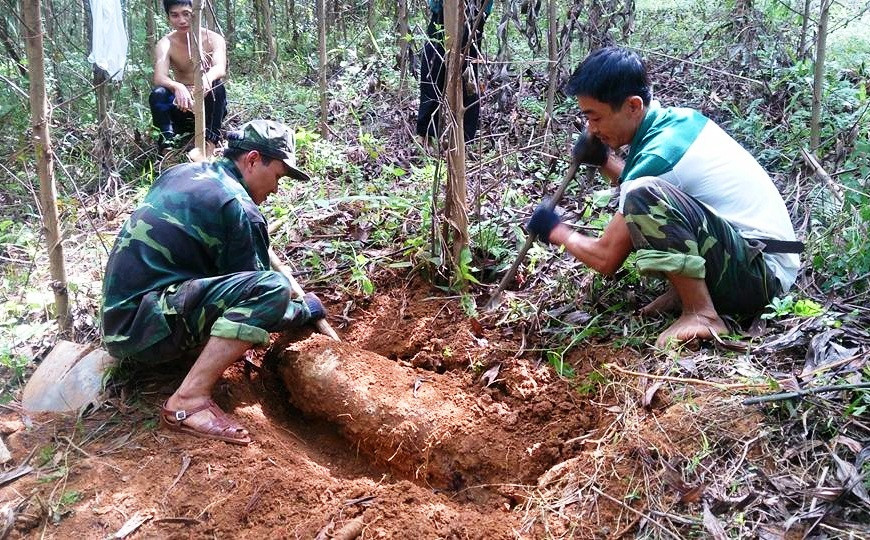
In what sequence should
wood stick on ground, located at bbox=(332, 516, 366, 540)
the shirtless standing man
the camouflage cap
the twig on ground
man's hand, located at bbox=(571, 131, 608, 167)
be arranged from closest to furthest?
the twig on ground, wood stick on ground, located at bbox=(332, 516, 366, 540), the camouflage cap, man's hand, located at bbox=(571, 131, 608, 167), the shirtless standing man

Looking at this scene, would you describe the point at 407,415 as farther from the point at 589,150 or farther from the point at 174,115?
the point at 174,115

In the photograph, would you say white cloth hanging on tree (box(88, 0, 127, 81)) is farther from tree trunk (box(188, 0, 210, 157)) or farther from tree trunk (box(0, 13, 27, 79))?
tree trunk (box(188, 0, 210, 157))

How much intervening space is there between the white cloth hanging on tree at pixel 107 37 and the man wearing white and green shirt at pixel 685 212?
453 centimetres

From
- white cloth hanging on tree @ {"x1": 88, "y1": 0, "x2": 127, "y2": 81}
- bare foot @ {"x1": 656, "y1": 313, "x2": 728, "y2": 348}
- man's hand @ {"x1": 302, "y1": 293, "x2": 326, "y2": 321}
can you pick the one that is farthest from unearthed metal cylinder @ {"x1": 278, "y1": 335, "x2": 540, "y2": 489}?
white cloth hanging on tree @ {"x1": 88, "y1": 0, "x2": 127, "y2": 81}

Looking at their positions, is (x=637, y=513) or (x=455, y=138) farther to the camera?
(x=455, y=138)

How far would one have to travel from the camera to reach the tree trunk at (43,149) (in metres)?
2.97

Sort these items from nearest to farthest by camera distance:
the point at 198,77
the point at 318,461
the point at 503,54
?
the point at 318,461
the point at 198,77
the point at 503,54

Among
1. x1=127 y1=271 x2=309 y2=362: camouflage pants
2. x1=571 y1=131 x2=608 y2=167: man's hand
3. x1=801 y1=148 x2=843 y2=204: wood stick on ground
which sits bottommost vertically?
x1=127 y1=271 x2=309 y2=362: camouflage pants

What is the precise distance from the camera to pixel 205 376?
9.10ft

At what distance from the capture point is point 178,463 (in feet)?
8.56

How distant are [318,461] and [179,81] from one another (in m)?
4.34

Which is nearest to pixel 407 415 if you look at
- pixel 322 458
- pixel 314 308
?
pixel 322 458

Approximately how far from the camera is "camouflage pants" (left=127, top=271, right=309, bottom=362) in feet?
9.08

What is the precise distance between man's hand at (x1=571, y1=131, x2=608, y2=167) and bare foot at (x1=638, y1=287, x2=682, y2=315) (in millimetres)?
725
